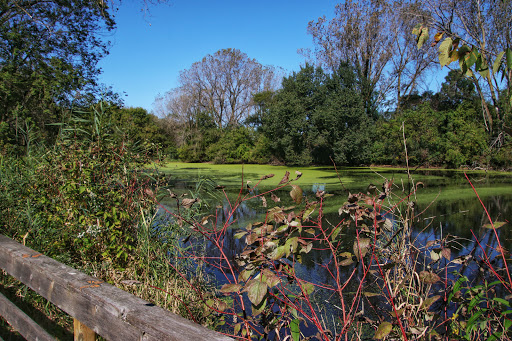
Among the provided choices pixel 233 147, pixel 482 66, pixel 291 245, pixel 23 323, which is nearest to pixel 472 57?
pixel 482 66

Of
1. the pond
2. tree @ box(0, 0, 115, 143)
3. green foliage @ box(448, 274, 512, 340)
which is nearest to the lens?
green foliage @ box(448, 274, 512, 340)

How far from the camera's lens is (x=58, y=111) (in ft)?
20.0

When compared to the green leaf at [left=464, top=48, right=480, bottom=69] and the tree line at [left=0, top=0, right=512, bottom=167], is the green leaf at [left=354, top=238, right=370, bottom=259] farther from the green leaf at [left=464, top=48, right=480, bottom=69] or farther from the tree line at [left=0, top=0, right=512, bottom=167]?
the tree line at [left=0, top=0, right=512, bottom=167]

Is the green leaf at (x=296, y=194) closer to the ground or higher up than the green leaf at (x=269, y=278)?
higher up

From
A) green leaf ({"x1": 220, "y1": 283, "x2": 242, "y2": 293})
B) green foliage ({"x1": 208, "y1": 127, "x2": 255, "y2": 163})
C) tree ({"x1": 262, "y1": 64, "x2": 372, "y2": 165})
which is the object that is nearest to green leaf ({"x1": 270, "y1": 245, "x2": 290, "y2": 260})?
green leaf ({"x1": 220, "y1": 283, "x2": 242, "y2": 293})

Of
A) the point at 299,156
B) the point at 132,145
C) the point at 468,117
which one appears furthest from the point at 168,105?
the point at 132,145

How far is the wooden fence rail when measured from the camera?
2.54 feet

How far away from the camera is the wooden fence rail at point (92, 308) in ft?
2.54

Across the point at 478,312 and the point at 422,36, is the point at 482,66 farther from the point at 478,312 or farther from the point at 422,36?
the point at 478,312

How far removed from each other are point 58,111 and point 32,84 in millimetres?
548

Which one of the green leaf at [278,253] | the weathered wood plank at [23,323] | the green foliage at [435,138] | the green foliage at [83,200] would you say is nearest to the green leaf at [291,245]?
the green leaf at [278,253]

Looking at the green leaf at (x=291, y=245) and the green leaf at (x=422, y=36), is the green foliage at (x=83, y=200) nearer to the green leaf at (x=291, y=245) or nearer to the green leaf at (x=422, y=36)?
the green leaf at (x=291, y=245)

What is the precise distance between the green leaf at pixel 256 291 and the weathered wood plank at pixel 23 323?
2.71 feet

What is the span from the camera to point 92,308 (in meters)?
0.98
